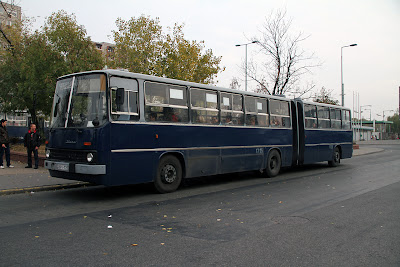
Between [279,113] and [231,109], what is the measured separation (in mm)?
3421

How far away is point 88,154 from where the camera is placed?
27.8 ft

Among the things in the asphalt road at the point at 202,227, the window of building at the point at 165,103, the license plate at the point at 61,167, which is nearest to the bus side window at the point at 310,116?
the asphalt road at the point at 202,227

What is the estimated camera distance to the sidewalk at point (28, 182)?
993cm

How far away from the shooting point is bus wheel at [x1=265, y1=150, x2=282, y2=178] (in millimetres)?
14164

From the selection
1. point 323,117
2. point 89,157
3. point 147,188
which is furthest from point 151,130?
point 323,117

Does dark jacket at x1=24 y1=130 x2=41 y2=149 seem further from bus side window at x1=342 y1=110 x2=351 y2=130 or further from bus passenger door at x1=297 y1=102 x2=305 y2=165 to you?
bus side window at x1=342 y1=110 x2=351 y2=130

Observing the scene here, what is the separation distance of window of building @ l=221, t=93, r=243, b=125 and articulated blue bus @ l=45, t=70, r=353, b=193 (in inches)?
1.3

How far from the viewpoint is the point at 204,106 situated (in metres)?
11.3

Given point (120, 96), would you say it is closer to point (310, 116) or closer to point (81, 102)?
point (81, 102)

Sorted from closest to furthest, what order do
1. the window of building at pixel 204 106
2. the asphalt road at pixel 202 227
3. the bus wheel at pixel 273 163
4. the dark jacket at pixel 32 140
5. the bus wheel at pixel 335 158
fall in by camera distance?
the asphalt road at pixel 202 227, the window of building at pixel 204 106, the bus wheel at pixel 273 163, the dark jacket at pixel 32 140, the bus wheel at pixel 335 158

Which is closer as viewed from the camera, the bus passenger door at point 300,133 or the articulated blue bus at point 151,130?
the articulated blue bus at point 151,130

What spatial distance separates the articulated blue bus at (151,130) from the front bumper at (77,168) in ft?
0.07

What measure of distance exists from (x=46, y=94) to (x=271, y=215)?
22.6 m

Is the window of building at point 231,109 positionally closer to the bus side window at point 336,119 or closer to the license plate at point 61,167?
the license plate at point 61,167
